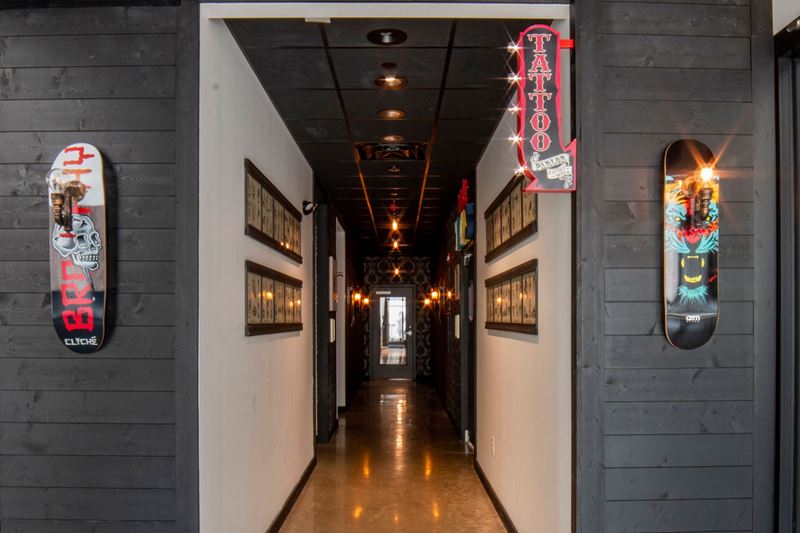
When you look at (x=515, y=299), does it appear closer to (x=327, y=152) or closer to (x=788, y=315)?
(x=788, y=315)

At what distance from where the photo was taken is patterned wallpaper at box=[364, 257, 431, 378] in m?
15.6

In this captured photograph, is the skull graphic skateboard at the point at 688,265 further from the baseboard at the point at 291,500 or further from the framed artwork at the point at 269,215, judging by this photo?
the baseboard at the point at 291,500

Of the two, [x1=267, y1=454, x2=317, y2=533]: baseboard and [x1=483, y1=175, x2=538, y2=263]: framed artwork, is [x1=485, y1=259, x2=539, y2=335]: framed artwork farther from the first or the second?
[x1=267, y1=454, x2=317, y2=533]: baseboard

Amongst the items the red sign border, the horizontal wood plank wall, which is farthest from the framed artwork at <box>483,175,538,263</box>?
the horizontal wood plank wall

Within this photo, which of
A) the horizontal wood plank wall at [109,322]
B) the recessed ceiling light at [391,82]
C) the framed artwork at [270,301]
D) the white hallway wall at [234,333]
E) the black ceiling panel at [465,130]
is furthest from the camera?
the black ceiling panel at [465,130]

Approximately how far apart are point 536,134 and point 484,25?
0.86 metres

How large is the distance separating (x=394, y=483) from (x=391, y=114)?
129 inches

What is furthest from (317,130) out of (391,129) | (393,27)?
(393,27)

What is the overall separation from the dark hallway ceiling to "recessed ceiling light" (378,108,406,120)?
0.05 m

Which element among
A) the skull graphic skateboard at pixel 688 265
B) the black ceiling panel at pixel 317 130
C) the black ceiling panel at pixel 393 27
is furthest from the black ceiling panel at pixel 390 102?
the skull graphic skateboard at pixel 688 265

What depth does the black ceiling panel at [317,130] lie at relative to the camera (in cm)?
512

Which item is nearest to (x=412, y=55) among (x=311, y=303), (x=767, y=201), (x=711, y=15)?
(x=711, y=15)

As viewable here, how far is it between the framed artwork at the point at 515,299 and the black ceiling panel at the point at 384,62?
1.30m

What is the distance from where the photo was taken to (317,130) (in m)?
5.31
